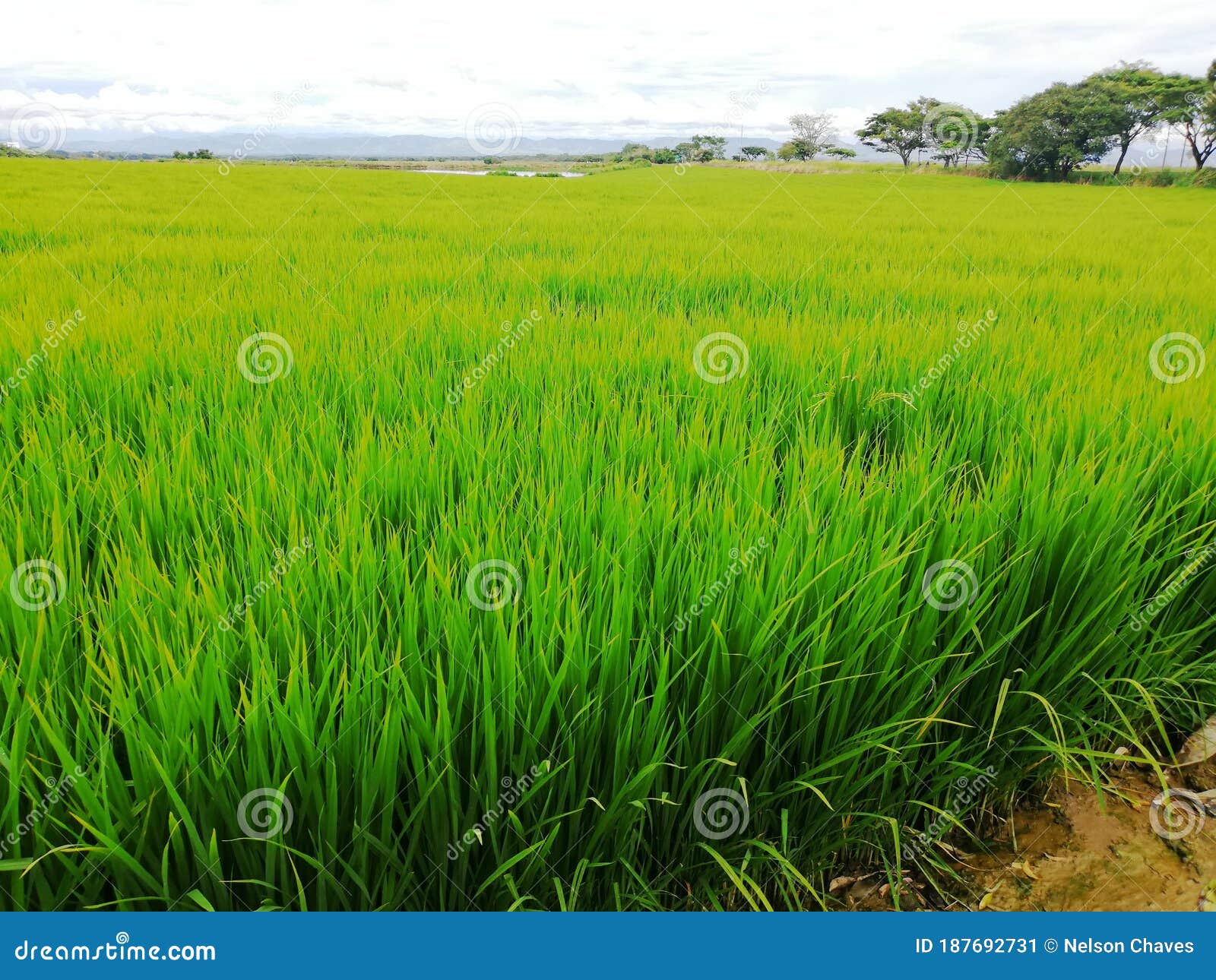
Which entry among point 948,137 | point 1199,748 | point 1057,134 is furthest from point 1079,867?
point 1057,134

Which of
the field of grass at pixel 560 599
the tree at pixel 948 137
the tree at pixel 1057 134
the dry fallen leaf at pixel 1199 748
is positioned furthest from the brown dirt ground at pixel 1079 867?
the tree at pixel 1057 134

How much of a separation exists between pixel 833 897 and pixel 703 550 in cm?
70

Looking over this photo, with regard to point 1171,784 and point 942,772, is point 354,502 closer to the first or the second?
point 942,772

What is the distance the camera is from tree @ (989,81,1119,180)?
15.8m

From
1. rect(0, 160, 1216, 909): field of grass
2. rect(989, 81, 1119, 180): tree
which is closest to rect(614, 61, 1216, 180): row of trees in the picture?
rect(989, 81, 1119, 180): tree

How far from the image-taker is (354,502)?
137 cm

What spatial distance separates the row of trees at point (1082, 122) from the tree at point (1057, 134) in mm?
18

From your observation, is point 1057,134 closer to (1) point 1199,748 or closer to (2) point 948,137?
(2) point 948,137

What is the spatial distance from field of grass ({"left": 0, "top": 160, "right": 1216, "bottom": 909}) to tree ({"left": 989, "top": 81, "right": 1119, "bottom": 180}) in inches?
674

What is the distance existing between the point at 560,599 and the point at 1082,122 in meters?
20.5

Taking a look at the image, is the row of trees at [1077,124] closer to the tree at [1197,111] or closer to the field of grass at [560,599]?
Result: the tree at [1197,111]

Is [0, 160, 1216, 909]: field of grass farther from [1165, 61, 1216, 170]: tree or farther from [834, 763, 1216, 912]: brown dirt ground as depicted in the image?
[1165, 61, 1216, 170]: tree

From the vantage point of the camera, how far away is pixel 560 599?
111 centimetres

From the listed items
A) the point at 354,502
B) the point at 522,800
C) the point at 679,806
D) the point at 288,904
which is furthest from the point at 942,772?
the point at 354,502
